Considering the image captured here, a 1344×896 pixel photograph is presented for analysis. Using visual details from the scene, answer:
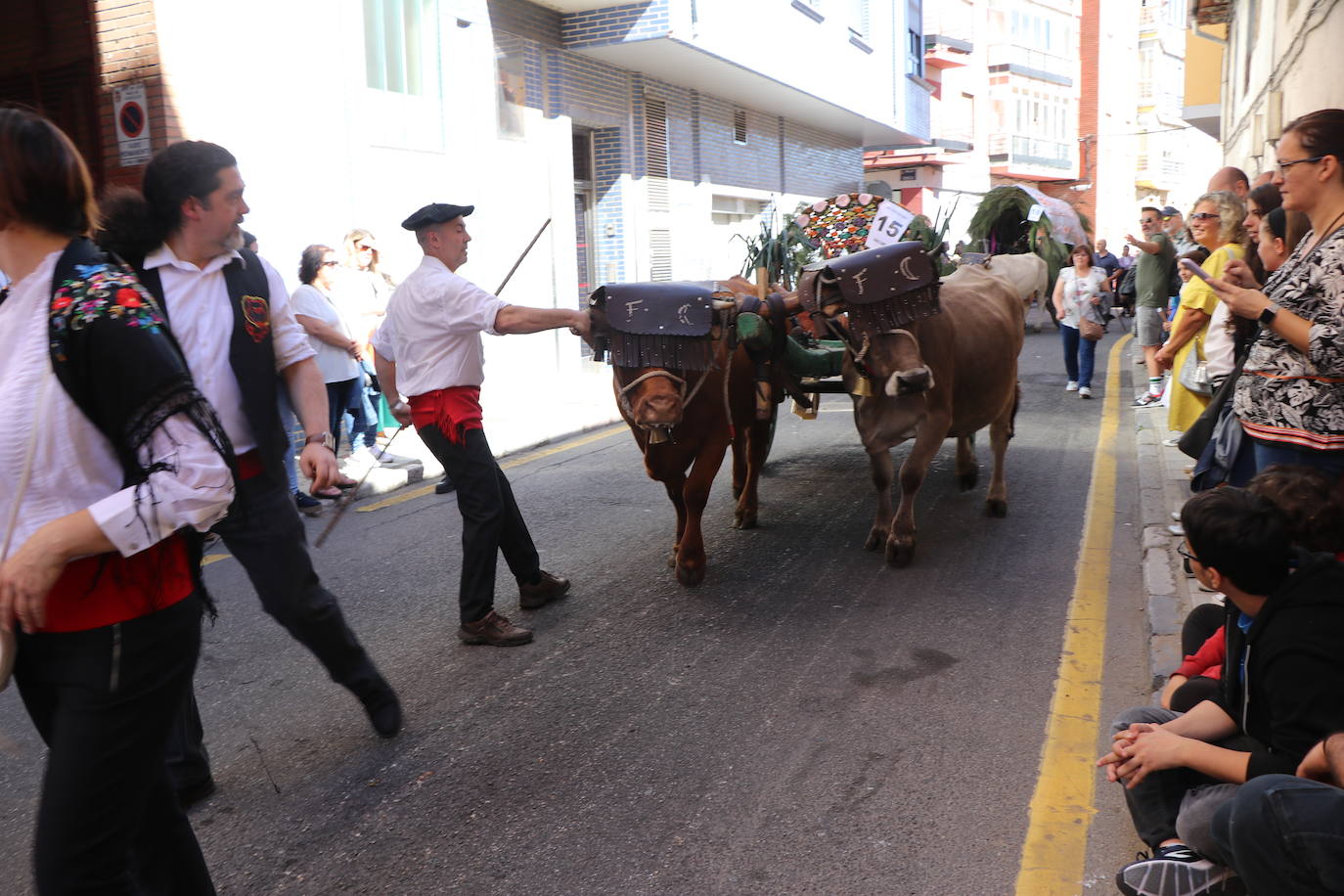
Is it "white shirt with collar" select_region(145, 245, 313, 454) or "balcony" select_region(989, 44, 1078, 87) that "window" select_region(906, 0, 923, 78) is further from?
"white shirt with collar" select_region(145, 245, 313, 454)

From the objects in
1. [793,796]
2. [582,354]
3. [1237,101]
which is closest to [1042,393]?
[582,354]

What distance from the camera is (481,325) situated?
480 centimetres

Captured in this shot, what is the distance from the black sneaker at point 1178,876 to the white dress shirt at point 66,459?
2.36 meters

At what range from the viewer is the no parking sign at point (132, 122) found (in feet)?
31.1

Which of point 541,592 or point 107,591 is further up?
point 107,591

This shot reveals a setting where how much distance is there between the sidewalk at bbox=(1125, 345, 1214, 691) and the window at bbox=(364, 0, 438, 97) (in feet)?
27.0

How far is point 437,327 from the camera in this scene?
192 inches

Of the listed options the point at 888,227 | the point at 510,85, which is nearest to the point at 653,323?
the point at 888,227

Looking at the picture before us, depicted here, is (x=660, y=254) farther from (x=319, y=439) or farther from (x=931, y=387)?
(x=319, y=439)

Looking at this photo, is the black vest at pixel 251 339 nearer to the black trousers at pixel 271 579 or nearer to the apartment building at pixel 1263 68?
the black trousers at pixel 271 579

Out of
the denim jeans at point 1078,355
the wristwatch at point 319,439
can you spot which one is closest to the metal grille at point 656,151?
the denim jeans at point 1078,355

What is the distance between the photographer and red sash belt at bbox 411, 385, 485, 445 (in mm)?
4914

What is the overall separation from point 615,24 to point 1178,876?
45.5ft

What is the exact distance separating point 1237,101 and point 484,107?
38.5ft
